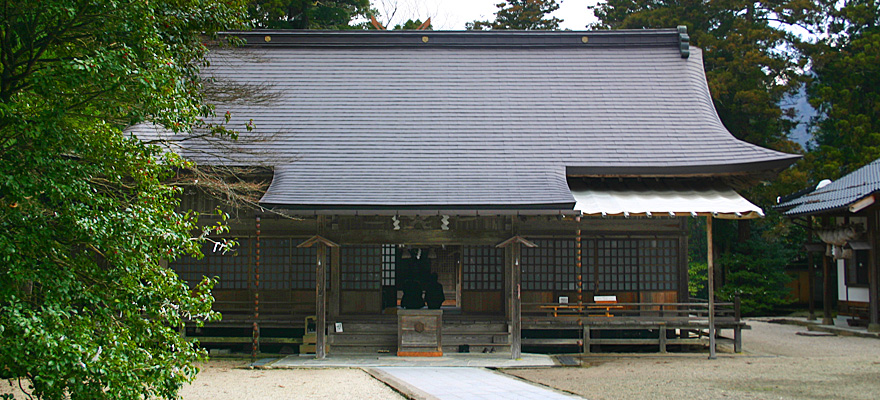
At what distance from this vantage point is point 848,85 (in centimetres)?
2069

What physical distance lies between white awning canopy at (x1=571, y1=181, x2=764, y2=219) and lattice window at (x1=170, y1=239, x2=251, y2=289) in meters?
6.03

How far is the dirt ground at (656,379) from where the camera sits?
8.34 metres

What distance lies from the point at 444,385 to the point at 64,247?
479 cm

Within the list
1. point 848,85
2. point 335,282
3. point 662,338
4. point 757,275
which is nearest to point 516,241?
point 662,338

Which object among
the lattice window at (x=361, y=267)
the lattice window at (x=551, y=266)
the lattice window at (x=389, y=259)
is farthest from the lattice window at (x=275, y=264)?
the lattice window at (x=551, y=266)

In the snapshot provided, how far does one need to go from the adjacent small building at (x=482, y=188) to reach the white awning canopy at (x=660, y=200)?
5cm

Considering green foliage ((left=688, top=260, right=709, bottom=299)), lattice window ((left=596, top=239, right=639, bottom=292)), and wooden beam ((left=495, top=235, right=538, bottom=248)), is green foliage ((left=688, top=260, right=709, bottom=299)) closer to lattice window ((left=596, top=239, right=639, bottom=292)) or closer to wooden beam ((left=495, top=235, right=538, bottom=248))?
lattice window ((left=596, top=239, right=639, bottom=292))

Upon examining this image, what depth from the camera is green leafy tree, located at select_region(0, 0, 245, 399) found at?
5.12 m

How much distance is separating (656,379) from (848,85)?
15.6m

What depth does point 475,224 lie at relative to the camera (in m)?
11.7

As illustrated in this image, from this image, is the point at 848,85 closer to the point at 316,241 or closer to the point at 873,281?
the point at 873,281

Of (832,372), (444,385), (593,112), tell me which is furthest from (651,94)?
(444,385)

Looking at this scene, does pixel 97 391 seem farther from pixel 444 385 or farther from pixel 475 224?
pixel 475 224

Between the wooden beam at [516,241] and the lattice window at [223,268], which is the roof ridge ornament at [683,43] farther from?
the lattice window at [223,268]
